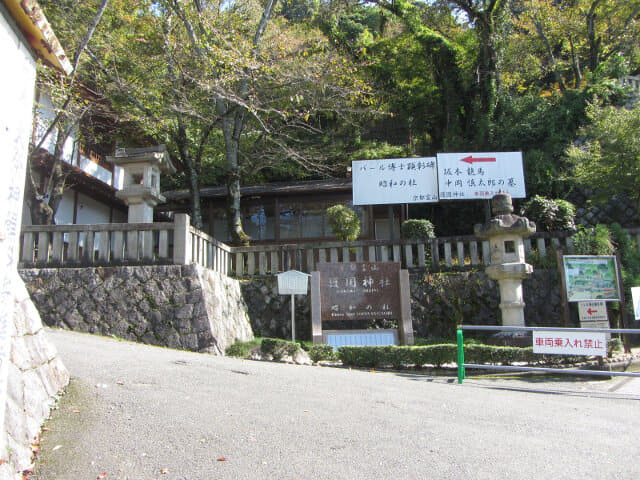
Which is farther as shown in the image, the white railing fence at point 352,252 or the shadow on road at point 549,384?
the white railing fence at point 352,252

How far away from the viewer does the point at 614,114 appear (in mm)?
12141

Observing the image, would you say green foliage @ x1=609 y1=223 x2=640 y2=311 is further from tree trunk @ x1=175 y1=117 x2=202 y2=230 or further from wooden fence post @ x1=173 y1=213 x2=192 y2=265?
tree trunk @ x1=175 y1=117 x2=202 y2=230

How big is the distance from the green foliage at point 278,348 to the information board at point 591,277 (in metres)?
5.51

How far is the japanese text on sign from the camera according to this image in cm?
669

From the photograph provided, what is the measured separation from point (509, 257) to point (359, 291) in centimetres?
329

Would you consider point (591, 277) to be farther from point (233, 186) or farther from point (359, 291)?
point (233, 186)

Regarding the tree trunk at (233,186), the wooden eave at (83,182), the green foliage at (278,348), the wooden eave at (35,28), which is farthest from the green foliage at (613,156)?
the wooden eave at (83,182)

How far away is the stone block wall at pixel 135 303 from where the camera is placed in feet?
28.0

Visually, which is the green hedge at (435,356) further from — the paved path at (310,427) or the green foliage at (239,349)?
the green foliage at (239,349)

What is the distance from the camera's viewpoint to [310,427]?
4.42 m

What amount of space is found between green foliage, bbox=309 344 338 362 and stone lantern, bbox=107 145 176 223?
554 centimetres

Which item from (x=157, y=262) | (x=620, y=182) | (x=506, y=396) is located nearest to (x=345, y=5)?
(x=620, y=182)

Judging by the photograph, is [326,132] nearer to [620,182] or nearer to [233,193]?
[233,193]

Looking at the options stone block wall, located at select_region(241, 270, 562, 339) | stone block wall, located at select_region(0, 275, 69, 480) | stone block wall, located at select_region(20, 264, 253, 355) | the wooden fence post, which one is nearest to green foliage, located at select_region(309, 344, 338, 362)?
stone block wall, located at select_region(20, 264, 253, 355)
